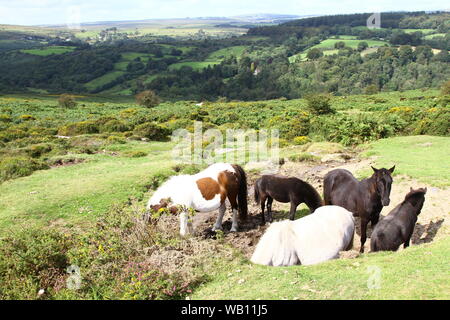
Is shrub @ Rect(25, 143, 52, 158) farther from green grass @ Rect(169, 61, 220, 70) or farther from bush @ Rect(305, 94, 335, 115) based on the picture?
green grass @ Rect(169, 61, 220, 70)

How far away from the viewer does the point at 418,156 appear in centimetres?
1755

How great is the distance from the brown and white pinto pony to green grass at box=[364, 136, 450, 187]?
22.9 ft

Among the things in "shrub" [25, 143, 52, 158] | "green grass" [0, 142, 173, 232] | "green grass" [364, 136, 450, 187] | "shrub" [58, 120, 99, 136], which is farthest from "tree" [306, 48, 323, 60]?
"green grass" [0, 142, 173, 232]

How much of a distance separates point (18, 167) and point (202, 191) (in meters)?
13.5

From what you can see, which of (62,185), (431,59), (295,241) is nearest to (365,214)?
(295,241)

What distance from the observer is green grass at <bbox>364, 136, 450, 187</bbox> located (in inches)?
534

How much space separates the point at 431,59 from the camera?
162625 millimetres

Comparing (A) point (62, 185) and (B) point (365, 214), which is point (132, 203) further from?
(B) point (365, 214)

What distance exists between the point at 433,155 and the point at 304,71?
15488cm

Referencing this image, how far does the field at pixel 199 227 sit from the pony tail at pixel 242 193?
18.9 inches

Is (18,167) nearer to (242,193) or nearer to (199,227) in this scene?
(199,227)

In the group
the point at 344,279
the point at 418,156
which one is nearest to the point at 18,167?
the point at 344,279
